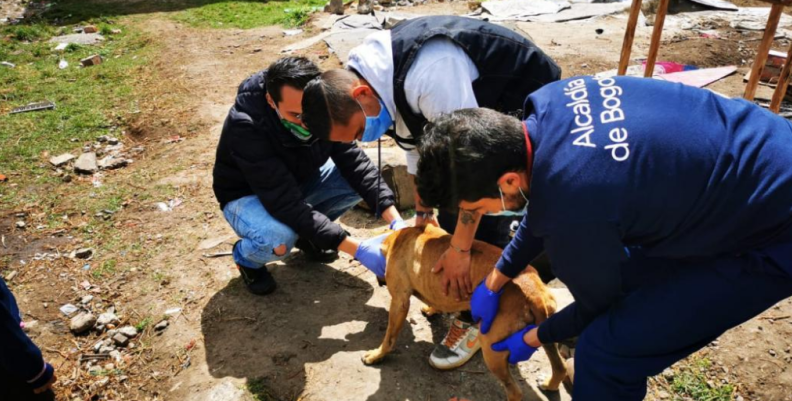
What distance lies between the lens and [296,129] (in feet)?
11.2

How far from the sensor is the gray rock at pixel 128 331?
366cm

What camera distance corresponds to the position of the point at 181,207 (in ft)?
16.9

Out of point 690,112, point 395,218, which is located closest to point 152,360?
point 395,218

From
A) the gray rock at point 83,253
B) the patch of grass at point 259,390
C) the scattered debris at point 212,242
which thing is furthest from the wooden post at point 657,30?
the gray rock at point 83,253

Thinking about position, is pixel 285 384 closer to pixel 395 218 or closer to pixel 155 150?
pixel 395 218

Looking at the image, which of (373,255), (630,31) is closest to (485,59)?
(373,255)

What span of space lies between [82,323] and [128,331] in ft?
1.16

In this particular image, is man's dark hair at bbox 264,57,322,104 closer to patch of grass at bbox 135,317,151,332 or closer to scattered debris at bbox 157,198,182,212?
patch of grass at bbox 135,317,151,332

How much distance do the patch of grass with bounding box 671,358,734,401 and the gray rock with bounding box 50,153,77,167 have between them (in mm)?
6326

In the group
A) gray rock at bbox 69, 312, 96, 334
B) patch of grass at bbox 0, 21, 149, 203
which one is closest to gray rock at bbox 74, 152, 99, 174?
patch of grass at bbox 0, 21, 149, 203

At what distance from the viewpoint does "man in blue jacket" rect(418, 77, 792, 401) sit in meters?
1.77

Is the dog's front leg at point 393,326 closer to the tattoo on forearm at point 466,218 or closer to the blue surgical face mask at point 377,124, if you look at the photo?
the tattoo on forearm at point 466,218

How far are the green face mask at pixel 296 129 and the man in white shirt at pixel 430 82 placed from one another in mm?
625

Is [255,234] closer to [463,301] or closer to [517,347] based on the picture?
[463,301]
